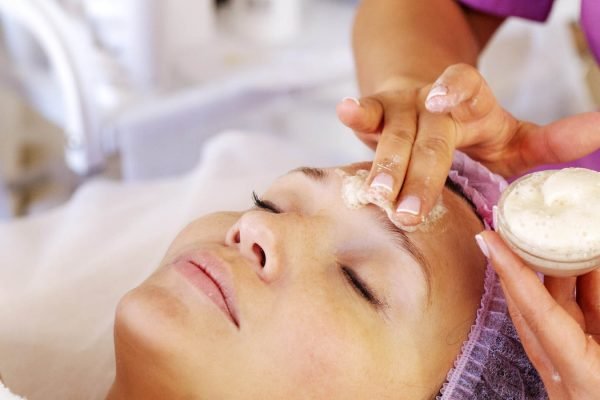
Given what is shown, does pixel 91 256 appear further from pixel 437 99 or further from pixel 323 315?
pixel 437 99

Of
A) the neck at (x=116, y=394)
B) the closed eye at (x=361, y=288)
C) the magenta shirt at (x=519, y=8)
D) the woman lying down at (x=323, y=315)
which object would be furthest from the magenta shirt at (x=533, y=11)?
the neck at (x=116, y=394)

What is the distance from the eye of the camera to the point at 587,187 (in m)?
0.73

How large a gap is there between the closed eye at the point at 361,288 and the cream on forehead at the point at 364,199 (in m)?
0.08

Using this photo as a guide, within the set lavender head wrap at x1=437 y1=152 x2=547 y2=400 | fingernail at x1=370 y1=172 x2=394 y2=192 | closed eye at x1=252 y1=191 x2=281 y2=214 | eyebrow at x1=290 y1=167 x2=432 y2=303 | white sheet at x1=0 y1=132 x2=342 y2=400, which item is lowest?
white sheet at x1=0 y1=132 x2=342 y2=400

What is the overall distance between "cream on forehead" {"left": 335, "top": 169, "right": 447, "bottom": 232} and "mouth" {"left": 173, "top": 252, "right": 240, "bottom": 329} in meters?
0.18

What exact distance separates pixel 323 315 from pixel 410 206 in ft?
0.53

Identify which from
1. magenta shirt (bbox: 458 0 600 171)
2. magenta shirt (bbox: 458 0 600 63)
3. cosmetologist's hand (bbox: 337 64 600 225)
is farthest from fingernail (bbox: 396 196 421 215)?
magenta shirt (bbox: 458 0 600 63)

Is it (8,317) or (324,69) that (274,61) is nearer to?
(324,69)

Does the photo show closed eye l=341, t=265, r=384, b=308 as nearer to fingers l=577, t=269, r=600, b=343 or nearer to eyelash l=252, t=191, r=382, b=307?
eyelash l=252, t=191, r=382, b=307

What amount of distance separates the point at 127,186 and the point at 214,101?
296 millimetres

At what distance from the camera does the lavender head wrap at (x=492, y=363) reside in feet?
2.81

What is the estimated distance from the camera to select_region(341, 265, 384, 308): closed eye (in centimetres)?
82

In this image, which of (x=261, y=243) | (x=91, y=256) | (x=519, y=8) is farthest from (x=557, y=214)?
(x=91, y=256)

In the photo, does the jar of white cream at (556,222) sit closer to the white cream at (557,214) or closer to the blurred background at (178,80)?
the white cream at (557,214)
